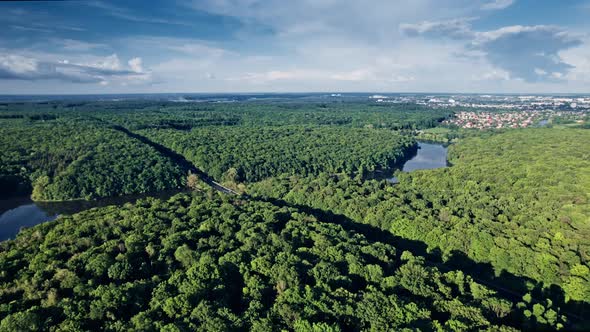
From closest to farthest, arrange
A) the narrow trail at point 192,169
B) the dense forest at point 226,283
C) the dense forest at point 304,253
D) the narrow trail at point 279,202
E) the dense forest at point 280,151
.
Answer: the dense forest at point 226,283, the dense forest at point 304,253, the narrow trail at point 279,202, the narrow trail at point 192,169, the dense forest at point 280,151

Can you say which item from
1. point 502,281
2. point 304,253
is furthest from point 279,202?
point 502,281

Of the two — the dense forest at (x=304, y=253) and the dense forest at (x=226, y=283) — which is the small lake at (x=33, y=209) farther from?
the dense forest at (x=226, y=283)

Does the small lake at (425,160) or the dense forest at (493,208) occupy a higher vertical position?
the dense forest at (493,208)

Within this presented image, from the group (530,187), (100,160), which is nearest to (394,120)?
(530,187)

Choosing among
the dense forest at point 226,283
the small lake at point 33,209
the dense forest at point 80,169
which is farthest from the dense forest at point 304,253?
the small lake at point 33,209

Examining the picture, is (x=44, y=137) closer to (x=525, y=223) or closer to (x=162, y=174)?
(x=162, y=174)
